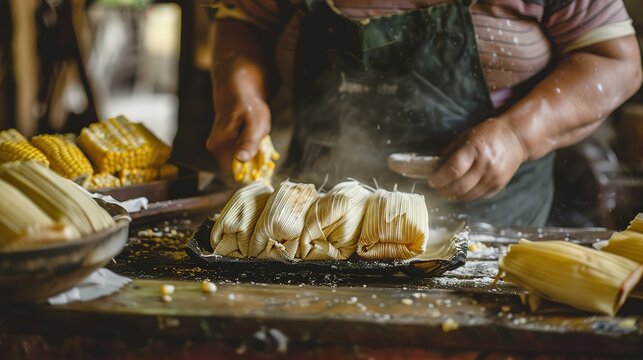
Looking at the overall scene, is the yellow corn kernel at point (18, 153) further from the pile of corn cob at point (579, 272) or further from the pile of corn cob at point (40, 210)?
the pile of corn cob at point (579, 272)

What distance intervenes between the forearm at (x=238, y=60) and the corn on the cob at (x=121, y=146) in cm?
44

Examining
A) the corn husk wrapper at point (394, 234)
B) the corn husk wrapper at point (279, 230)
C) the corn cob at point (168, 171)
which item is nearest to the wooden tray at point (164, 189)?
the corn cob at point (168, 171)

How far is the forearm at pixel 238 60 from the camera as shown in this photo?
9.96 ft

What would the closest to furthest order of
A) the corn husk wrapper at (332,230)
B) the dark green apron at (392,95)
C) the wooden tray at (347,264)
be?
the wooden tray at (347,264) → the corn husk wrapper at (332,230) → the dark green apron at (392,95)

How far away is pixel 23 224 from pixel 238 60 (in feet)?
5.81

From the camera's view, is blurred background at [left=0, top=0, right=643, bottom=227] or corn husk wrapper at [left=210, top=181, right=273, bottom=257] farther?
blurred background at [left=0, top=0, right=643, bottom=227]

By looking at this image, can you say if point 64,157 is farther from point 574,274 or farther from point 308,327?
point 574,274

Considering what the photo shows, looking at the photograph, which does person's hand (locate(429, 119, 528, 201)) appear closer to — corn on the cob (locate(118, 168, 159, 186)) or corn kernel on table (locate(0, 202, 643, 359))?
corn kernel on table (locate(0, 202, 643, 359))

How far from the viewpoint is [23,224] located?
1.52 meters

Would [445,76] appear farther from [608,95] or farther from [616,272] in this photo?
[616,272]

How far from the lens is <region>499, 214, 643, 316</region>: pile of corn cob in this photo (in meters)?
1.58

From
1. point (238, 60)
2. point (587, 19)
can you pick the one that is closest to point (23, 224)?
point (238, 60)

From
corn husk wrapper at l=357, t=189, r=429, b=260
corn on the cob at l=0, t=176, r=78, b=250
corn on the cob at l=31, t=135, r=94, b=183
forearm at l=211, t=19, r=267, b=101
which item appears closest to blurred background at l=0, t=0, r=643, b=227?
forearm at l=211, t=19, r=267, b=101

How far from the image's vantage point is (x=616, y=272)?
1.60m
